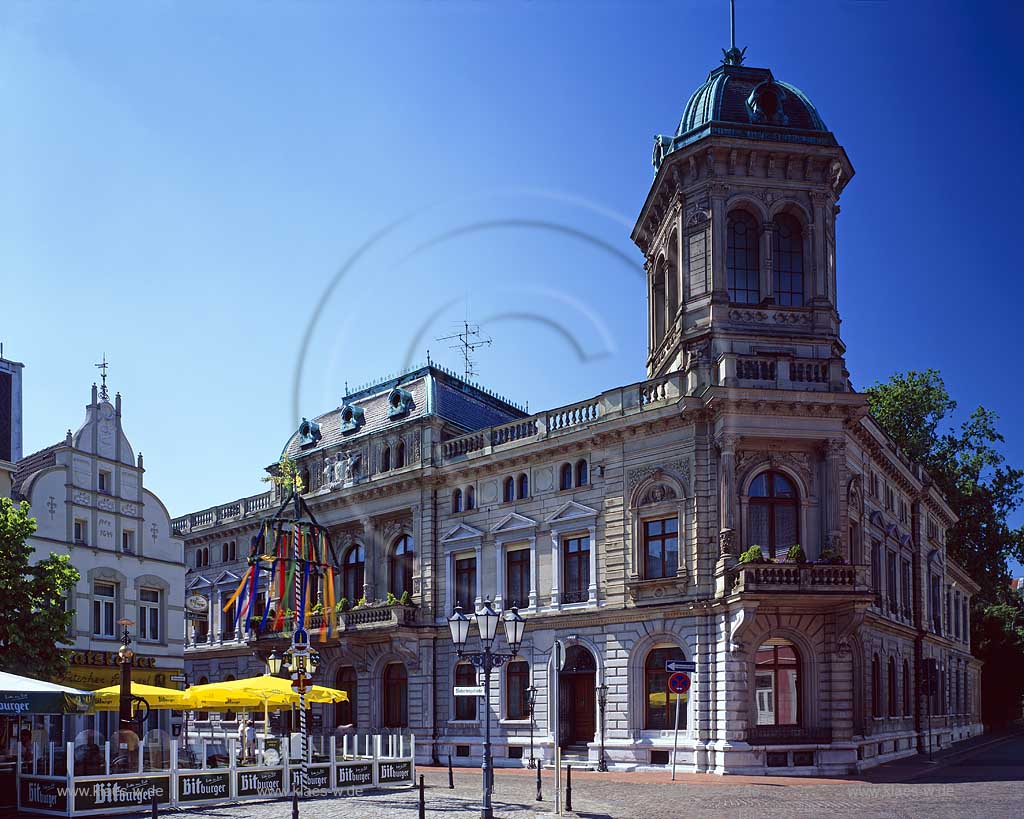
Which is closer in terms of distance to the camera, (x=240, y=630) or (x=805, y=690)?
(x=805, y=690)

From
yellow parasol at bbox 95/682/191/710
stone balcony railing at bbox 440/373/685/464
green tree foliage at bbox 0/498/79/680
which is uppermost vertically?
stone balcony railing at bbox 440/373/685/464

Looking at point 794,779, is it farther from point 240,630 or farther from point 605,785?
point 240,630

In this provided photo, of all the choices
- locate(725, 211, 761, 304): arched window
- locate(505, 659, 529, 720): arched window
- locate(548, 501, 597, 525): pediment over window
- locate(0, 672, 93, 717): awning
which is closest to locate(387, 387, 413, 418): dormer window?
locate(548, 501, 597, 525): pediment over window

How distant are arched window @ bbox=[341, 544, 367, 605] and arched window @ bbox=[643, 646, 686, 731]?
56.3 feet

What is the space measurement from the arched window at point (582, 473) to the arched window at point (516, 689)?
7669mm

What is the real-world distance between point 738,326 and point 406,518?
17963 mm

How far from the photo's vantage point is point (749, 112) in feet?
144

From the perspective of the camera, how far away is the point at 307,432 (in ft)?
195

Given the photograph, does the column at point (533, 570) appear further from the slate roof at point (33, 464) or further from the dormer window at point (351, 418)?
the slate roof at point (33, 464)

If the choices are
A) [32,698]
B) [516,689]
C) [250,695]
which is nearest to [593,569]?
[516,689]

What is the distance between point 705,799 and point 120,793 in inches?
568

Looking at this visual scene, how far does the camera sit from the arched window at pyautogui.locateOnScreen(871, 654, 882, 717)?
43.5 metres

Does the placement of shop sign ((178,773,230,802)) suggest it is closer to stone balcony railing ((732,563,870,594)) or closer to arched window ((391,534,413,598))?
stone balcony railing ((732,563,870,594))

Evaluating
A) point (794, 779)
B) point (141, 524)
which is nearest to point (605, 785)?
point (794, 779)
